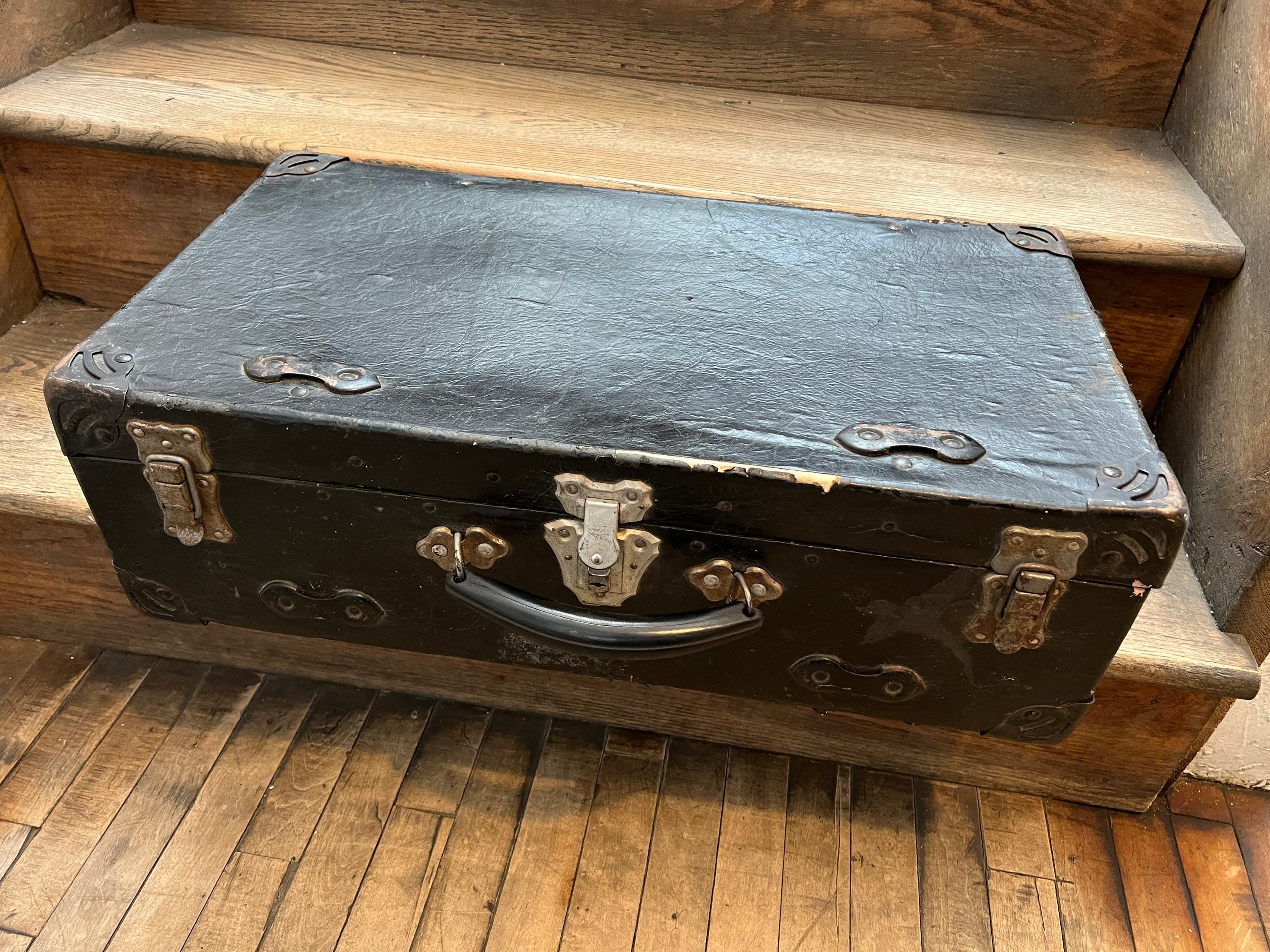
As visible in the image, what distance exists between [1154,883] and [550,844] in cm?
72

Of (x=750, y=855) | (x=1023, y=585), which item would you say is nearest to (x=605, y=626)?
(x=1023, y=585)

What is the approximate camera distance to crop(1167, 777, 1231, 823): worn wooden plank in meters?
1.20

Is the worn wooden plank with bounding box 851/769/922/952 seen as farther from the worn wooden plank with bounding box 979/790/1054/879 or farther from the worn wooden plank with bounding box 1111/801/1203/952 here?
the worn wooden plank with bounding box 1111/801/1203/952

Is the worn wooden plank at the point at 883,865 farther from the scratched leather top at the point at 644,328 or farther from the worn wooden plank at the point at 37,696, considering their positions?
the worn wooden plank at the point at 37,696

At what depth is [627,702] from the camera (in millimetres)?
1227

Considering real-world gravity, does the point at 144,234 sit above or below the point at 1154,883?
above

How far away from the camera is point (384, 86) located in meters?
1.38

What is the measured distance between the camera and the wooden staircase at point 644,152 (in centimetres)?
115

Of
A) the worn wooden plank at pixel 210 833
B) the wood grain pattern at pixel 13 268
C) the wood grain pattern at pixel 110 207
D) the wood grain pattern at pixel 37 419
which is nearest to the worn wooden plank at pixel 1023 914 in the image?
the worn wooden plank at pixel 210 833

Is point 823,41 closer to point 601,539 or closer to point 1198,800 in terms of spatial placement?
point 601,539

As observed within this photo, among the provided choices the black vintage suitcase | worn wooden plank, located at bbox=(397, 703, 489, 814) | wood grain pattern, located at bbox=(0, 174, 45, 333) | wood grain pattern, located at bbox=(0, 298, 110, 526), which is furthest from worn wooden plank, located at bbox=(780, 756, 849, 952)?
wood grain pattern, located at bbox=(0, 174, 45, 333)

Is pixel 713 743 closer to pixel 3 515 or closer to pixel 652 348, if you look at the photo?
pixel 652 348

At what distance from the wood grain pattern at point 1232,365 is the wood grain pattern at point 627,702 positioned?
0.17 metres

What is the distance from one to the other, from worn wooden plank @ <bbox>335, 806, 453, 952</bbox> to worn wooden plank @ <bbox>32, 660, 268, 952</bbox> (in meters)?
0.24
